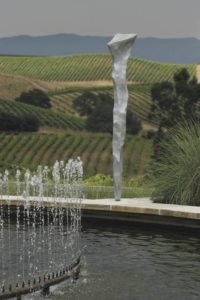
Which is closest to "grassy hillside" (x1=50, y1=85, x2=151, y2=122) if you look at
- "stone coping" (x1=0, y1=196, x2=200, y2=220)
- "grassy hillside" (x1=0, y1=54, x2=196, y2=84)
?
"grassy hillside" (x1=0, y1=54, x2=196, y2=84)

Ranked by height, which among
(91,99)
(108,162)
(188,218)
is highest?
(91,99)

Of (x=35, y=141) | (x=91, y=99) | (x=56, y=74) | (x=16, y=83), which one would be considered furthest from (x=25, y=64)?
(x=35, y=141)

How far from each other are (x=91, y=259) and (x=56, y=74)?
4737 inches

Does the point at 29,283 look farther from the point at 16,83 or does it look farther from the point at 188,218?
the point at 16,83

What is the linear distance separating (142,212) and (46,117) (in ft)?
188

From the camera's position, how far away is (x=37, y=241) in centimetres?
1585

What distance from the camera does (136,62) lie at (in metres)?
136

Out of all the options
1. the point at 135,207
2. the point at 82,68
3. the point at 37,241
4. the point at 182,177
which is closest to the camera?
the point at 37,241

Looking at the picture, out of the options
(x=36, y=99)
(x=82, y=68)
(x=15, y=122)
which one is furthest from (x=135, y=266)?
(x=82, y=68)

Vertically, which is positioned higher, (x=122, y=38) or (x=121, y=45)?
(x=122, y=38)

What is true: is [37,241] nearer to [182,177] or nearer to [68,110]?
[182,177]

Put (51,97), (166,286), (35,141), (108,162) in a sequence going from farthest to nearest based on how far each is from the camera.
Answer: (51,97) < (35,141) < (108,162) < (166,286)

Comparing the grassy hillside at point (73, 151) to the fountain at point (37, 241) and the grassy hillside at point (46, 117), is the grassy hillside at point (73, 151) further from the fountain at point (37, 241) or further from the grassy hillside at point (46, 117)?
the fountain at point (37, 241)

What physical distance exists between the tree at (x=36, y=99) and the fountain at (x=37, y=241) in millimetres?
63865
